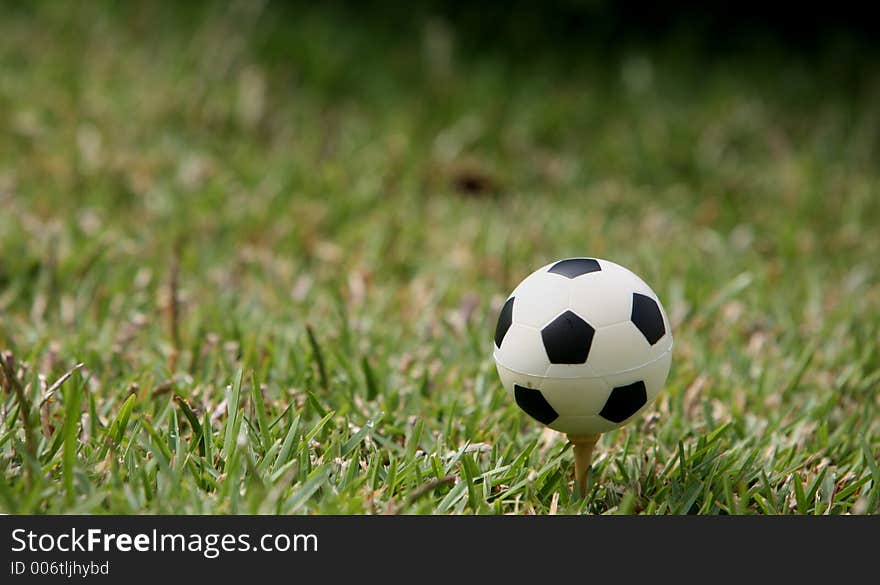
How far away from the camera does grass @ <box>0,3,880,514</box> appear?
225 centimetres

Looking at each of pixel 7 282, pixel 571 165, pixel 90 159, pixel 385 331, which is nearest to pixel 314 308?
pixel 385 331

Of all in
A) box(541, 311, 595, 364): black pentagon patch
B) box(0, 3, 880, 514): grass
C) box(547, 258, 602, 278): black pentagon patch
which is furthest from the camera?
box(0, 3, 880, 514): grass

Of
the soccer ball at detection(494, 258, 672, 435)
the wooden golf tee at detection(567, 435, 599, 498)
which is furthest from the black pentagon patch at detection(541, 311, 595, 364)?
the wooden golf tee at detection(567, 435, 599, 498)

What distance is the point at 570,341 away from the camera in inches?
80.6

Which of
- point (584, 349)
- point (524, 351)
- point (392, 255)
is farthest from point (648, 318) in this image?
point (392, 255)

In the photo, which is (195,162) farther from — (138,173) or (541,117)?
(541,117)

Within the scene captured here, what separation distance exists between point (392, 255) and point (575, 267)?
5.91 ft

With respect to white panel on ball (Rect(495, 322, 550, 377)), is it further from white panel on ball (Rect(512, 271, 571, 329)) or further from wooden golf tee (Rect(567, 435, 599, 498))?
wooden golf tee (Rect(567, 435, 599, 498))

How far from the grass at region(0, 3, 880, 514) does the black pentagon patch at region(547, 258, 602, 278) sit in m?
0.44

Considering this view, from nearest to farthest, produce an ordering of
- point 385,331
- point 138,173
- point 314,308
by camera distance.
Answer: point 385,331 < point 314,308 < point 138,173

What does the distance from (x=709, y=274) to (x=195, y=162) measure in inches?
86.0

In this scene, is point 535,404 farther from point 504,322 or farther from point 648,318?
point 648,318

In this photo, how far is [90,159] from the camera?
13.9 feet

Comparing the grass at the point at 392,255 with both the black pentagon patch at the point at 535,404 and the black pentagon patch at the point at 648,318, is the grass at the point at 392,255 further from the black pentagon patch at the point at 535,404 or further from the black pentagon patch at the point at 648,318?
the black pentagon patch at the point at 648,318
